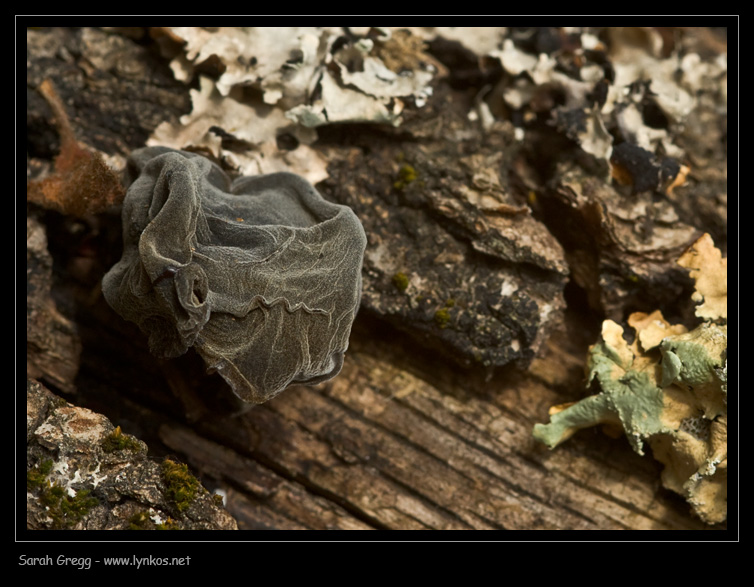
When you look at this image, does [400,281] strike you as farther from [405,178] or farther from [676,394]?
[676,394]

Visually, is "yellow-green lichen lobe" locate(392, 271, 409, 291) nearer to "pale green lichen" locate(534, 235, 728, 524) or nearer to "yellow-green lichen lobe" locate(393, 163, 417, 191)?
"yellow-green lichen lobe" locate(393, 163, 417, 191)

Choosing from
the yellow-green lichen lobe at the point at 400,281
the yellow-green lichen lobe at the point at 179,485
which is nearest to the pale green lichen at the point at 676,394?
the yellow-green lichen lobe at the point at 400,281

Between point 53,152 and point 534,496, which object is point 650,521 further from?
point 53,152

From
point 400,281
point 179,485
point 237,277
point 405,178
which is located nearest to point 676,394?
point 400,281

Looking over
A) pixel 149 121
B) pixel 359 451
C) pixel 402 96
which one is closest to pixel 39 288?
pixel 149 121

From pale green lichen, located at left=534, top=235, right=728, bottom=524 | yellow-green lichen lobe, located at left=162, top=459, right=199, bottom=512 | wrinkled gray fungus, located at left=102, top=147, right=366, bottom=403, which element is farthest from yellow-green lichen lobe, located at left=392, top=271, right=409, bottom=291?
yellow-green lichen lobe, located at left=162, top=459, right=199, bottom=512
